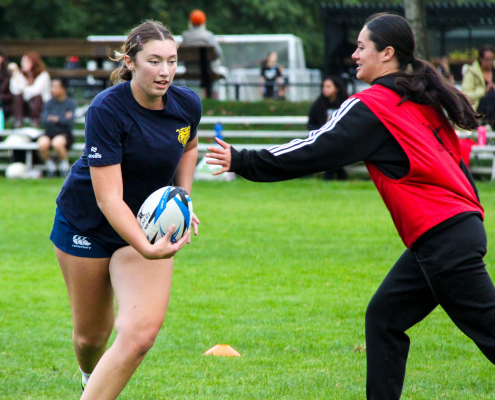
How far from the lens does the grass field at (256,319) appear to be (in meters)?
4.82

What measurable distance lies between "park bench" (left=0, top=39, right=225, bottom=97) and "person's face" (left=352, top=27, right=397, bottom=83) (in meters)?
14.8

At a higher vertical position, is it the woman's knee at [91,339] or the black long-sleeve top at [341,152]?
the black long-sleeve top at [341,152]

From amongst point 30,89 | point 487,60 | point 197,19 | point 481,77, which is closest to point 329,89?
point 481,77

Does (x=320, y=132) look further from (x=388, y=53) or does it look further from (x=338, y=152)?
(x=388, y=53)

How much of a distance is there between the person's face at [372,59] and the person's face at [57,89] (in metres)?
12.0

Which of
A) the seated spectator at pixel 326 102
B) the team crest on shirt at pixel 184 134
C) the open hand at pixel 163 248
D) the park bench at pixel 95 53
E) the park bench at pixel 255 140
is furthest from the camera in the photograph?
the park bench at pixel 95 53

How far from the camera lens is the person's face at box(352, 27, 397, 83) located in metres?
3.75

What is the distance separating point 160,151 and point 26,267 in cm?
501

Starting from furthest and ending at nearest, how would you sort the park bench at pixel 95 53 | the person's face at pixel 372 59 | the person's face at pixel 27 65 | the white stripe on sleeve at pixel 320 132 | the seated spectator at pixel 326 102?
the park bench at pixel 95 53, the person's face at pixel 27 65, the seated spectator at pixel 326 102, the person's face at pixel 372 59, the white stripe on sleeve at pixel 320 132

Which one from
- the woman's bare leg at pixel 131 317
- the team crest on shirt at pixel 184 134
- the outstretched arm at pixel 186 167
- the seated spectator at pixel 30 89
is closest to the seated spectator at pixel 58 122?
the seated spectator at pixel 30 89

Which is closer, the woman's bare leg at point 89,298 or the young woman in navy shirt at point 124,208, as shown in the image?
the young woman in navy shirt at point 124,208

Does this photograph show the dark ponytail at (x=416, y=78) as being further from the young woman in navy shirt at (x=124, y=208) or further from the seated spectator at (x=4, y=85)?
the seated spectator at (x=4, y=85)

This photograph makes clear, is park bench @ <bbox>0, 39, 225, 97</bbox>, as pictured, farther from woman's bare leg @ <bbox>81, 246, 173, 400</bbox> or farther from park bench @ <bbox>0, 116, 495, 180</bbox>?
woman's bare leg @ <bbox>81, 246, 173, 400</bbox>

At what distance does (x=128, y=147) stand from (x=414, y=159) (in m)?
1.43
